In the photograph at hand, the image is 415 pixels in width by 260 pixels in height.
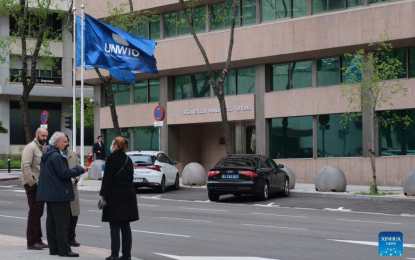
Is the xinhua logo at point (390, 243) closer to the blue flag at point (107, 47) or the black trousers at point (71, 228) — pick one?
the black trousers at point (71, 228)

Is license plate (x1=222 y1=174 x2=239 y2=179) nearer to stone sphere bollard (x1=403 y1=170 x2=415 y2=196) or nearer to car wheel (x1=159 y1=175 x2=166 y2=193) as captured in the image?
car wheel (x1=159 y1=175 x2=166 y2=193)

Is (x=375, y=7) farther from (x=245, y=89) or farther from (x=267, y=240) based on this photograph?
(x=267, y=240)

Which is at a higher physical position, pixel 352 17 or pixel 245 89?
pixel 352 17

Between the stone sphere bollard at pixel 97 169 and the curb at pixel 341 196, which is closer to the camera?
the curb at pixel 341 196

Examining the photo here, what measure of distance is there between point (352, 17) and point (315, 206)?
11.6 m

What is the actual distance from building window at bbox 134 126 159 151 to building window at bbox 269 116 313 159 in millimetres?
8300

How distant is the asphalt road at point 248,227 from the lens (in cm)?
1124

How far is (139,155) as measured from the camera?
2694 cm

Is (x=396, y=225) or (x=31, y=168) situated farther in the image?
(x=396, y=225)

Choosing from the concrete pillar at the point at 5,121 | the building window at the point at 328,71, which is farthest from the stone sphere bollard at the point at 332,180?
the concrete pillar at the point at 5,121

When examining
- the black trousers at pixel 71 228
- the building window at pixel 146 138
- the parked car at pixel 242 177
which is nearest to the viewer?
the black trousers at pixel 71 228

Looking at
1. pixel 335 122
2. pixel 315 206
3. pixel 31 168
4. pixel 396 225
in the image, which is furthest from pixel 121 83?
pixel 31 168

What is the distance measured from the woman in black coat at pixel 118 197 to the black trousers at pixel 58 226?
0.76 metres

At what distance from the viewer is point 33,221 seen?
35.6 ft
